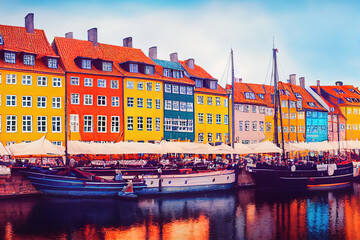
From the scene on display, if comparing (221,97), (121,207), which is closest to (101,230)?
(121,207)

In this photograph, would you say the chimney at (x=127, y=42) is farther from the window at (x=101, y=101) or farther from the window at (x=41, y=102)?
the window at (x=41, y=102)

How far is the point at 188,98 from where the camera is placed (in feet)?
221

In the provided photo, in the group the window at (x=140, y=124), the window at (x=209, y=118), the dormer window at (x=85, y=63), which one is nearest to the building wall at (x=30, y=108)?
the dormer window at (x=85, y=63)

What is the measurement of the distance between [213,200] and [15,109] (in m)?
23.3

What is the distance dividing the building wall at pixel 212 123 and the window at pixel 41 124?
73.7 feet

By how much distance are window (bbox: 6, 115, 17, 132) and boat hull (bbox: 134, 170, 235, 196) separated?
16.1 m

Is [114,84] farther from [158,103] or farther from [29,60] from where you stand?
[29,60]

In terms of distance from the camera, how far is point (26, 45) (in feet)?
179

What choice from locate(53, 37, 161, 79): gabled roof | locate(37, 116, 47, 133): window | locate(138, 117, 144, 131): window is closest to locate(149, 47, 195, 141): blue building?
locate(53, 37, 161, 79): gabled roof

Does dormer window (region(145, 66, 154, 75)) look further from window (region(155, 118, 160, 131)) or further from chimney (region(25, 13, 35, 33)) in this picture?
chimney (region(25, 13, 35, 33))

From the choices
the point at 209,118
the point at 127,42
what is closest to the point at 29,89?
the point at 127,42

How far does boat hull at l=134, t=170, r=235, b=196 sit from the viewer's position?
1777 inches

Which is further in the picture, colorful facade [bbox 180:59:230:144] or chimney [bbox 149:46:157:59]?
colorful facade [bbox 180:59:230:144]

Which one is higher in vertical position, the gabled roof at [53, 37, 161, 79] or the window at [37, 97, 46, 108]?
the gabled roof at [53, 37, 161, 79]
